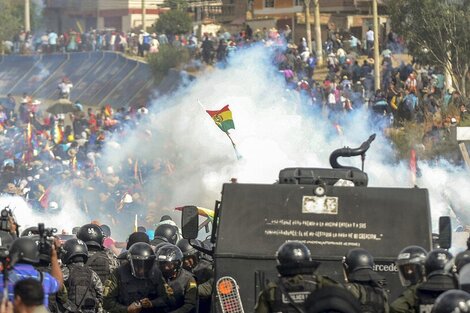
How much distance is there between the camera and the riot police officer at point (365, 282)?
10945 mm

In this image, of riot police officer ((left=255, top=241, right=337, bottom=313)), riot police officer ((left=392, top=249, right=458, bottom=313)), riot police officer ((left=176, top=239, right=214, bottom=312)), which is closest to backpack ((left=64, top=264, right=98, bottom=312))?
riot police officer ((left=176, top=239, right=214, bottom=312))

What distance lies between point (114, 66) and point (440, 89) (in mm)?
21915

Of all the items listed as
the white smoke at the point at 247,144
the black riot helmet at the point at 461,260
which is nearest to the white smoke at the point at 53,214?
the white smoke at the point at 247,144

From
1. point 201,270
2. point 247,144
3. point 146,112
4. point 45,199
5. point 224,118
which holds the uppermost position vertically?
point 146,112

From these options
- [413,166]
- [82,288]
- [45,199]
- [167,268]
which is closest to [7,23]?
[45,199]

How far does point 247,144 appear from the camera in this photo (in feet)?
97.4

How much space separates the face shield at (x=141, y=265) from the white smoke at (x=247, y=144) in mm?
11605

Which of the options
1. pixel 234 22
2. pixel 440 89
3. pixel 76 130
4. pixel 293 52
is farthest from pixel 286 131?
pixel 234 22

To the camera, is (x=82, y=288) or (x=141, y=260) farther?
(x=82, y=288)

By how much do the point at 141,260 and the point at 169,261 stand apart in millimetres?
323

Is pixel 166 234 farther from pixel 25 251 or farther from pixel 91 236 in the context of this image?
pixel 25 251

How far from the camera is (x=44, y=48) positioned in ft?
186

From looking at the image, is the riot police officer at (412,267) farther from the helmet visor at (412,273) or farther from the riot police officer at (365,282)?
the riot police officer at (365,282)

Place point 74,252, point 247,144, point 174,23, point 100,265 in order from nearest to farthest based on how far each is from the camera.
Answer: point 74,252, point 100,265, point 247,144, point 174,23
